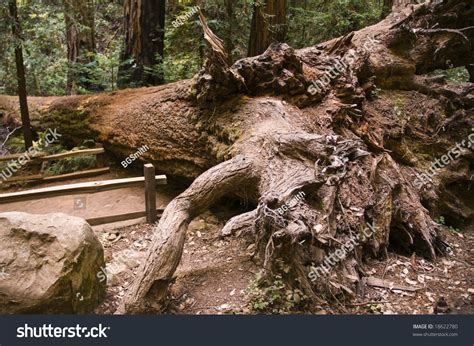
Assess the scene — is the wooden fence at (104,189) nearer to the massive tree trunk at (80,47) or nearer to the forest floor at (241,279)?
the forest floor at (241,279)

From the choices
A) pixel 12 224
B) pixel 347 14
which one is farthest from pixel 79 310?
pixel 347 14

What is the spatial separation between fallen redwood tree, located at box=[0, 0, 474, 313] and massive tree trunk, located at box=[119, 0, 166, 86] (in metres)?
1.36

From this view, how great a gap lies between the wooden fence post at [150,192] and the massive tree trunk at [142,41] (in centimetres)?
427

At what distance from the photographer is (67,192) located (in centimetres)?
589

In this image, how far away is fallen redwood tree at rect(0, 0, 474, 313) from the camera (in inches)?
171

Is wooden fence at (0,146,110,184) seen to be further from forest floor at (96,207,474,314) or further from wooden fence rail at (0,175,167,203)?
forest floor at (96,207,474,314)

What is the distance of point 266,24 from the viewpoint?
9.57 metres

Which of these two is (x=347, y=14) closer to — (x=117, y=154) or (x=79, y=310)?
(x=117, y=154)

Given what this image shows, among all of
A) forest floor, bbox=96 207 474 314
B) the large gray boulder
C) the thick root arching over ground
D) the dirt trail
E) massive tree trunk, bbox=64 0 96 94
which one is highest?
massive tree trunk, bbox=64 0 96 94

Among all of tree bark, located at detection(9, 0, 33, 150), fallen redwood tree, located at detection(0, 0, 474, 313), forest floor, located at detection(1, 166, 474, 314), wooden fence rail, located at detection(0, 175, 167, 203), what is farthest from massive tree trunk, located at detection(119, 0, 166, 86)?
wooden fence rail, located at detection(0, 175, 167, 203)

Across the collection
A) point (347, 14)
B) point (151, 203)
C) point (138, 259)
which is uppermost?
point (347, 14)

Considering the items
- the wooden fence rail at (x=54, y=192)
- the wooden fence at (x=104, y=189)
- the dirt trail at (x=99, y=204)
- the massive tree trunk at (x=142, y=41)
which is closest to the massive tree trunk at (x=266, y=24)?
the massive tree trunk at (x=142, y=41)

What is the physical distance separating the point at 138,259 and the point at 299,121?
320 cm

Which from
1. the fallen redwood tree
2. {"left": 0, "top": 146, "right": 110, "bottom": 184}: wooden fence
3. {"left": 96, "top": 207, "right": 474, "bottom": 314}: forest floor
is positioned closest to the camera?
{"left": 96, "top": 207, "right": 474, "bottom": 314}: forest floor
